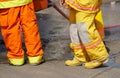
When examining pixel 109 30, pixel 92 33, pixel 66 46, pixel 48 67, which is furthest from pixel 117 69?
pixel 109 30

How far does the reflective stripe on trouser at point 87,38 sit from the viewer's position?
4.80 m

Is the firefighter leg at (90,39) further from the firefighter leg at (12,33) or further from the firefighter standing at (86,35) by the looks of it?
the firefighter leg at (12,33)

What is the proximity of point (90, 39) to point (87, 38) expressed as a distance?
4 cm

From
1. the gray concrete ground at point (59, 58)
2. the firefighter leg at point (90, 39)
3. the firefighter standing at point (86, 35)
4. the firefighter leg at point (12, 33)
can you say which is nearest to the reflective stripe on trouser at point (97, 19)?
the firefighter standing at point (86, 35)

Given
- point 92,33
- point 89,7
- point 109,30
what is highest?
point 89,7

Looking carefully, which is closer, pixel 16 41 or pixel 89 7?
pixel 89 7

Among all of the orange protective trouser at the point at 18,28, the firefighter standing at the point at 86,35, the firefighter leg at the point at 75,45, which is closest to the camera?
the firefighter standing at the point at 86,35

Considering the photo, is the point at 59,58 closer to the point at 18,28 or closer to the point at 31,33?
the point at 31,33

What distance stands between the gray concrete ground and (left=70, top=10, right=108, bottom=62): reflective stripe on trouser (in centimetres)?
19

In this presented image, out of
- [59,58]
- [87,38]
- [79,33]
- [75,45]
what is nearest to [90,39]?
[87,38]

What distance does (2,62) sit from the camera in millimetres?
5371

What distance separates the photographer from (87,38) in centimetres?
484

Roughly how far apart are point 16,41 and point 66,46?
1011 mm

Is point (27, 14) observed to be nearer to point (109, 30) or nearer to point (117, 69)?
point (117, 69)
